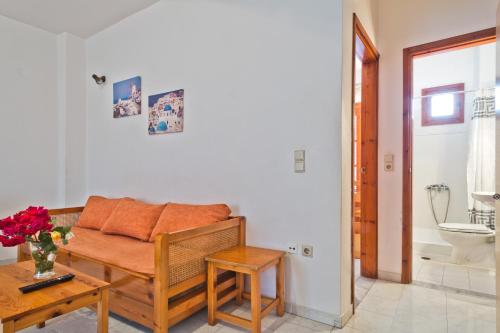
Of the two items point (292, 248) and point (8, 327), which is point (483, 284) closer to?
point (292, 248)

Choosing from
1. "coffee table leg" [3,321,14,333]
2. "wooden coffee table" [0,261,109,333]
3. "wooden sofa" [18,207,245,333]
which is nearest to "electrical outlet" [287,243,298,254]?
"wooden sofa" [18,207,245,333]

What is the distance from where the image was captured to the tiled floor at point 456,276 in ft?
8.26

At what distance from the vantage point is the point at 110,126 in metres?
3.42

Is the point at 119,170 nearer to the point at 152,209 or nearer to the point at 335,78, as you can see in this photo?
the point at 152,209

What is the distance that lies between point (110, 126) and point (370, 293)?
3.27 metres

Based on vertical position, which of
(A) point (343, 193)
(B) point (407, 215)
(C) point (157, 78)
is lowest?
(B) point (407, 215)

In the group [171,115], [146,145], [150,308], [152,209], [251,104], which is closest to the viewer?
[150,308]

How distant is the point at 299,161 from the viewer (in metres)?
2.06

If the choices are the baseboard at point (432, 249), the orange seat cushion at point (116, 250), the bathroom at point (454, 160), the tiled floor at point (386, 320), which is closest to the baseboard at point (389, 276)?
the tiled floor at point (386, 320)

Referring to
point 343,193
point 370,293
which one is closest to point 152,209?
point 343,193

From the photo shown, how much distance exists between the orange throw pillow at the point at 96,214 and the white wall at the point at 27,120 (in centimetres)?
85

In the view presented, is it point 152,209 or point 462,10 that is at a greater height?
point 462,10

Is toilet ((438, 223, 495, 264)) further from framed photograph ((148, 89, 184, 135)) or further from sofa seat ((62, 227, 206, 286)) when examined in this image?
framed photograph ((148, 89, 184, 135))

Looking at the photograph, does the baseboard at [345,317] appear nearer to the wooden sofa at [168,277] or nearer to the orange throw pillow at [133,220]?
the wooden sofa at [168,277]
